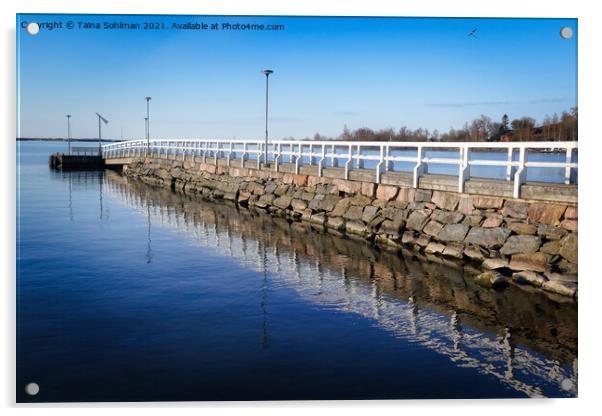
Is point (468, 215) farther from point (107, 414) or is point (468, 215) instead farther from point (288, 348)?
point (107, 414)

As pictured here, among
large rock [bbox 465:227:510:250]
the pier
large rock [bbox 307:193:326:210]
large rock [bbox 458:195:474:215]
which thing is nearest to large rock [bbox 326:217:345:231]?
the pier

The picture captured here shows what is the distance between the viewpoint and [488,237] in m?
13.3

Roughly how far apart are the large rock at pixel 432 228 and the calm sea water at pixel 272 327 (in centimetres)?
114

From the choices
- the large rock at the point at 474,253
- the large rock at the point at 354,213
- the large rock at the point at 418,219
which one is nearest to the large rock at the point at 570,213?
the large rock at the point at 474,253

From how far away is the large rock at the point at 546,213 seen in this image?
40.1 feet

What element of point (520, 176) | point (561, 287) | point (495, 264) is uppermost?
point (520, 176)

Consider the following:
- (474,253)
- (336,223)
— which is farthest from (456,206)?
(336,223)

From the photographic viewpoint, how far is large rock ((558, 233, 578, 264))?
11.4 metres

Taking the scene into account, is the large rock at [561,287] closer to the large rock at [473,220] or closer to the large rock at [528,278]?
the large rock at [528,278]

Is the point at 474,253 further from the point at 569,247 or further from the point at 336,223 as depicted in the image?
the point at 336,223

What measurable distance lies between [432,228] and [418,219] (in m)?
0.69

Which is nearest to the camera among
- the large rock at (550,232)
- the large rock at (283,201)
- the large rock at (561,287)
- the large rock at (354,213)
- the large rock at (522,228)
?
the large rock at (561,287)
